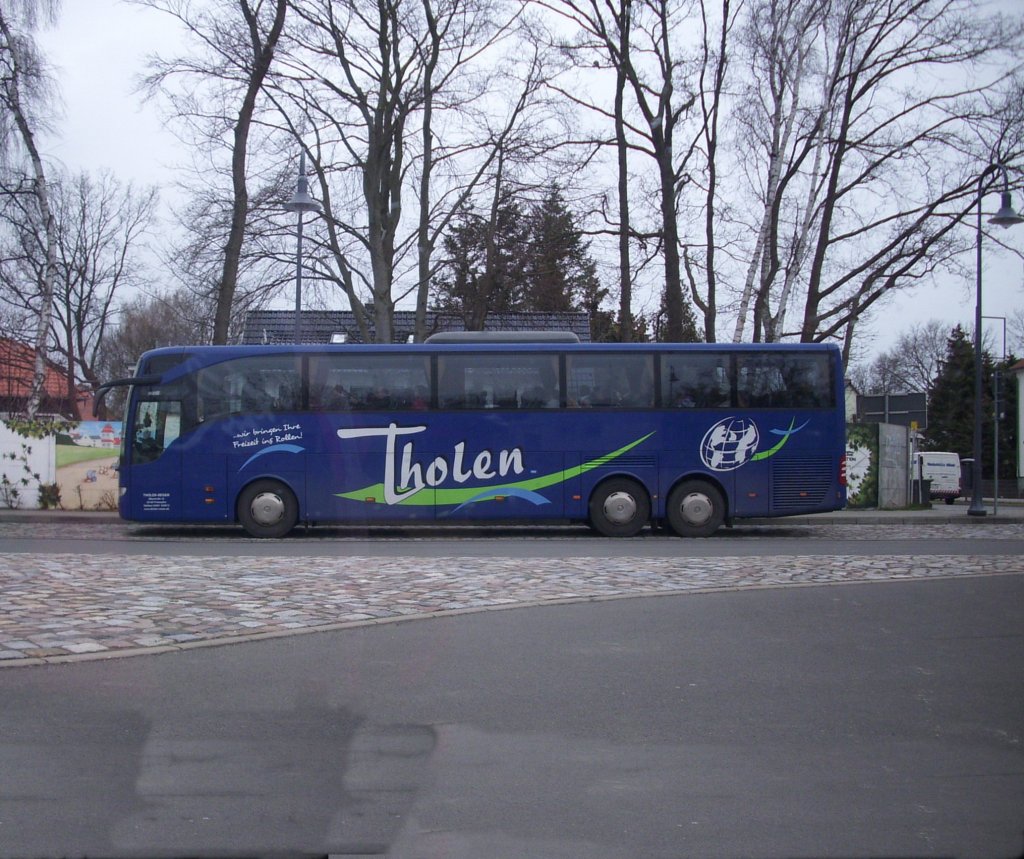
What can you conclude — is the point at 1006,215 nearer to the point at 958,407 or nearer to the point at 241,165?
the point at 241,165

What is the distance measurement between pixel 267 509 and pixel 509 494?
4385 millimetres

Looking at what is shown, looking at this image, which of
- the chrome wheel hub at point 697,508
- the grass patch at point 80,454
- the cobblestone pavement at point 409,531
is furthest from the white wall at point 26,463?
the chrome wheel hub at point 697,508

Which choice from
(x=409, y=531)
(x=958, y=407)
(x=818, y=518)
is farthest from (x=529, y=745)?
(x=958, y=407)

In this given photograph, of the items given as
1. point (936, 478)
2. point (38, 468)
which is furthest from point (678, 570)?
point (936, 478)

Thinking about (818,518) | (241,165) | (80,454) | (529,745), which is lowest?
(529,745)

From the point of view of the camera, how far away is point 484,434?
67.1ft

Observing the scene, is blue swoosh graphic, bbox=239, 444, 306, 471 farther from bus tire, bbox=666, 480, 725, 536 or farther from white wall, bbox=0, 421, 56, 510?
white wall, bbox=0, 421, 56, 510

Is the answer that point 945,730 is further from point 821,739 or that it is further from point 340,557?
point 340,557

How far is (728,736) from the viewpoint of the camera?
20.1 ft

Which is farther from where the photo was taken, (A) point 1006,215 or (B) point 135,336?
(B) point 135,336

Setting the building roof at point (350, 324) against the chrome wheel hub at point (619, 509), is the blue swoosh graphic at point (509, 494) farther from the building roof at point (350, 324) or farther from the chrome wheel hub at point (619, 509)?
the building roof at point (350, 324)

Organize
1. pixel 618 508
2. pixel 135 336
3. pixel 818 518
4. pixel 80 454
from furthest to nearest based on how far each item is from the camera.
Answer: pixel 135 336
pixel 80 454
pixel 818 518
pixel 618 508

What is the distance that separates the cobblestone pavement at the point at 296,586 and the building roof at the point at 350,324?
16548 millimetres

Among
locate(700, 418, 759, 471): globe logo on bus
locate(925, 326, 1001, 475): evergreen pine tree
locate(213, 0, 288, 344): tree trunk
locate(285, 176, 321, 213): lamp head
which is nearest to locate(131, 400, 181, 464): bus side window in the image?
locate(285, 176, 321, 213): lamp head
